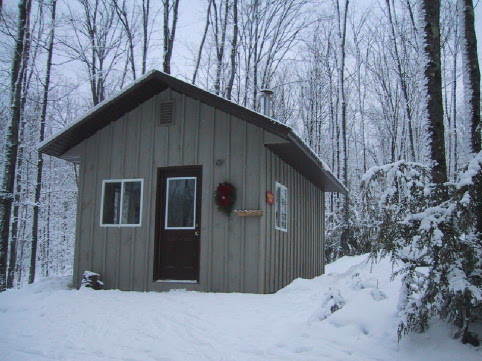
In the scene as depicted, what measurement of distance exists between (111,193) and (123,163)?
64 centimetres

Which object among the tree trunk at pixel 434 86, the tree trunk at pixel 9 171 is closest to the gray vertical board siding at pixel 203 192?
the tree trunk at pixel 9 171

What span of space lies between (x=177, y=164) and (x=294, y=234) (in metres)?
3.28

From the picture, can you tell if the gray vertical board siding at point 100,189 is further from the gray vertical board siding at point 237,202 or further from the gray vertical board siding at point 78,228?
the gray vertical board siding at point 237,202

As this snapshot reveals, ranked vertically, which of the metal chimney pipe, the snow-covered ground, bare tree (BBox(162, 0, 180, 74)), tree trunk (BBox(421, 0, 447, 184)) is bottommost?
the snow-covered ground

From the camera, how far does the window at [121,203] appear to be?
8.62 m

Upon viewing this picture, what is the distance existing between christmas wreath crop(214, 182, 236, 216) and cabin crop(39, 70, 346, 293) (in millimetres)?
18

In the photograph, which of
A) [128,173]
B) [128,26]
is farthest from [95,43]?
[128,173]

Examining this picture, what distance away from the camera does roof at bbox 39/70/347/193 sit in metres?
7.70

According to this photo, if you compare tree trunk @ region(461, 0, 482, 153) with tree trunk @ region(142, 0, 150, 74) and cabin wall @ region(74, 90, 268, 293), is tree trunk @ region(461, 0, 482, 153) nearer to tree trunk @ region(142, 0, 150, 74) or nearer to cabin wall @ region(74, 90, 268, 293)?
cabin wall @ region(74, 90, 268, 293)

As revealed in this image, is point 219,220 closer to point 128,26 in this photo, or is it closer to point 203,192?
point 203,192

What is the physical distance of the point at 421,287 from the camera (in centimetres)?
392

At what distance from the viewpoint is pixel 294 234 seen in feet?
33.2

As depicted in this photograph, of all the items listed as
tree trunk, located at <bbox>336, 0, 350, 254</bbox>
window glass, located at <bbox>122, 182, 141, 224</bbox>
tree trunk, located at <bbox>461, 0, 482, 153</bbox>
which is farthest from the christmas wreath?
tree trunk, located at <bbox>336, 0, 350, 254</bbox>

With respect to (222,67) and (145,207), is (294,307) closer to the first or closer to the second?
(145,207)
